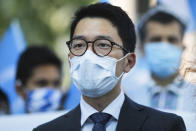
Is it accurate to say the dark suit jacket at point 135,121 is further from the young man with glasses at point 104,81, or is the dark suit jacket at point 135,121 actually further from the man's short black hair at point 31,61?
the man's short black hair at point 31,61

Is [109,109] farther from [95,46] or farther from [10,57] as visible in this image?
[10,57]

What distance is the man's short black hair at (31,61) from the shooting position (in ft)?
23.3

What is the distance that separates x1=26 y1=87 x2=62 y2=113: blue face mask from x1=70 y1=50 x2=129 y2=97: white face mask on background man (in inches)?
98.4

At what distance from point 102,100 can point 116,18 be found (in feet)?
1.61

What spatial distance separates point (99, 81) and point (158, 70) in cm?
216

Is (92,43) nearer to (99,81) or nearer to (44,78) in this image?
(99,81)

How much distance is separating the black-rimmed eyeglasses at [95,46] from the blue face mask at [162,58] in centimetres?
208

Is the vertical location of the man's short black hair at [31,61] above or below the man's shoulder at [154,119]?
below

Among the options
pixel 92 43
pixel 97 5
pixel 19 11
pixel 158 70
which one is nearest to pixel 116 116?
pixel 92 43

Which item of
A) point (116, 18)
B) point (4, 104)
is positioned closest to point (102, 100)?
point (116, 18)

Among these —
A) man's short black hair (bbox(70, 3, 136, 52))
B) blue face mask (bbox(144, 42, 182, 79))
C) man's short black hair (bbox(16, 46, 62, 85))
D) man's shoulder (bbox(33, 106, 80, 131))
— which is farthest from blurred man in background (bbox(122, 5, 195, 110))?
man's shoulder (bbox(33, 106, 80, 131))

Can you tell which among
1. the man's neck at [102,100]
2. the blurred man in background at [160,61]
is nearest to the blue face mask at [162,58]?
the blurred man in background at [160,61]

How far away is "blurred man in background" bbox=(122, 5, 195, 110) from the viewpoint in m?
5.59

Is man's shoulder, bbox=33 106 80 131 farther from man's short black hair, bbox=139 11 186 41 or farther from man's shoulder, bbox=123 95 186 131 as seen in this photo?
man's short black hair, bbox=139 11 186 41
